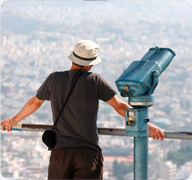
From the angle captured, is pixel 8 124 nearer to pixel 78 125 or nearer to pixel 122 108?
pixel 78 125

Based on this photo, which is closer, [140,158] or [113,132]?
Answer: [140,158]

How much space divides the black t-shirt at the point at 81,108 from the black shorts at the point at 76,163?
4 centimetres

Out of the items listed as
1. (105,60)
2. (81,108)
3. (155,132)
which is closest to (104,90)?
(81,108)

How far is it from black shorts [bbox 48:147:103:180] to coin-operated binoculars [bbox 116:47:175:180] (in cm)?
26

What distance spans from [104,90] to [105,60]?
52647mm

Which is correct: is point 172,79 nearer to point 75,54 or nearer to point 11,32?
point 11,32

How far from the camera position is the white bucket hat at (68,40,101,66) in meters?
3.06

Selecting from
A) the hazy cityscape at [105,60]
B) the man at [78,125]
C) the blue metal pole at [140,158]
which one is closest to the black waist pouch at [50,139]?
the man at [78,125]

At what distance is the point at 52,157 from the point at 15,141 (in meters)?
45.1

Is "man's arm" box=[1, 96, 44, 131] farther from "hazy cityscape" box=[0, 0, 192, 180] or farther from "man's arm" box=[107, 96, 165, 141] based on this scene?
"hazy cityscape" box=[0, 0, 192, 180]

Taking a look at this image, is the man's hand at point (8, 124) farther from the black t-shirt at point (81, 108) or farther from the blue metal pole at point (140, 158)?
the blue metal pole at point (140, 158)

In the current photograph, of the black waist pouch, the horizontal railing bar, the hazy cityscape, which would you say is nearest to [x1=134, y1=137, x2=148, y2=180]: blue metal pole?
the horizontal railing bar

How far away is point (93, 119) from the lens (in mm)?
3002

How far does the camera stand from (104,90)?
3.00 metres
